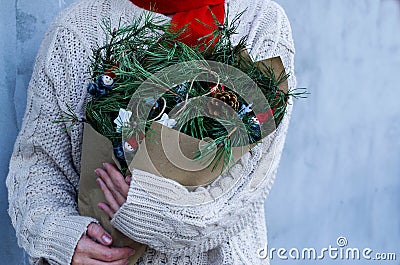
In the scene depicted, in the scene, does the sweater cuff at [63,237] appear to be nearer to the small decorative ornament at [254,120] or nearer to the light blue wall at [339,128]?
the small decorative ornament at [254,120]

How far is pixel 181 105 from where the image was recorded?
123 centimetres

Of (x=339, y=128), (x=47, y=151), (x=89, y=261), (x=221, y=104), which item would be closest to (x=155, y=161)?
(x=221, y=104)

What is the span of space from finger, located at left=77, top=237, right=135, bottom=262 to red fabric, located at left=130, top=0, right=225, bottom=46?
1.48 ft

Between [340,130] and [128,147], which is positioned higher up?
[128,147]

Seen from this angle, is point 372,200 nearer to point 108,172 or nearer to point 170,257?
point 170,257

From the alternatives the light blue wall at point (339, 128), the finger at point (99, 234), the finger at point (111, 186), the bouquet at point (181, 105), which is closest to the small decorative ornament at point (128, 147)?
the bouquet at point (181, 105)

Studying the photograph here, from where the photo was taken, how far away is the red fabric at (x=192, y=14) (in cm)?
145

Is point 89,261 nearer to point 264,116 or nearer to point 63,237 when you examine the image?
point 63,237

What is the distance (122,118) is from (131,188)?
140 millimetres

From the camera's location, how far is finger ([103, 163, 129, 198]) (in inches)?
52.5

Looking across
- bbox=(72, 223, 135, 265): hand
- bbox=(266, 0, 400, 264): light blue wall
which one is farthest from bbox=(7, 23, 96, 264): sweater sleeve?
bbox=(266, 0, 400, 264): light blue wall

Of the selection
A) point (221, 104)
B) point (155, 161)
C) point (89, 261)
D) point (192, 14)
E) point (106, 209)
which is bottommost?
point (89, 261)

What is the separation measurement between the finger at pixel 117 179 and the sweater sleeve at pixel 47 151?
20 centimetres

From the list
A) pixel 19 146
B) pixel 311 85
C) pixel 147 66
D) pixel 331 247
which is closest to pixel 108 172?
pixel 147 66
